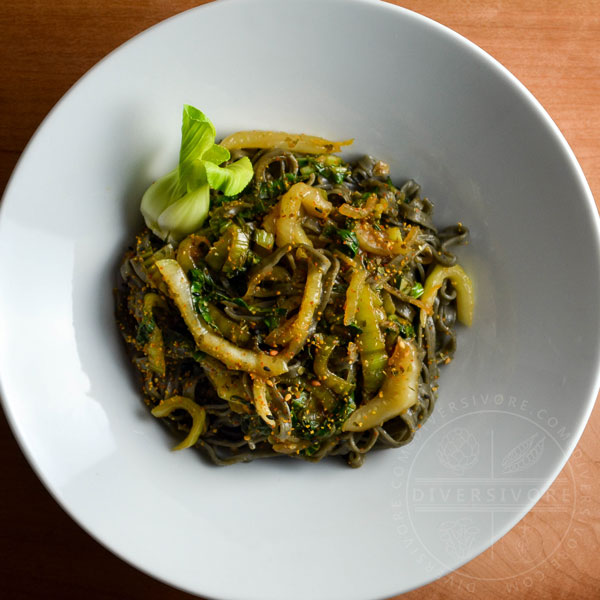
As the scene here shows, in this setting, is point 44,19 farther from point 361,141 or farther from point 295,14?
point 361,141

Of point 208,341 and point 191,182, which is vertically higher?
point 191,182

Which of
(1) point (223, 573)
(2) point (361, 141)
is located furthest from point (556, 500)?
(2) point (361, 141)

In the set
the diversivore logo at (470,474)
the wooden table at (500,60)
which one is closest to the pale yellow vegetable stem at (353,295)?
the diversivore logo at (470,474)

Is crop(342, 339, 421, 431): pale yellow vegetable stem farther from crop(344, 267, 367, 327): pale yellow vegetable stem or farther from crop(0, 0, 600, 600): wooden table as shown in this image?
crop(0, 0, 600, 600): wooden table

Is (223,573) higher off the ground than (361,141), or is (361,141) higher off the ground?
(361,141)

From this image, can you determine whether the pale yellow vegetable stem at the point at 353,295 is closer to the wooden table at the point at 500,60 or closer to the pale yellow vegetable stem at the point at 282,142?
the pale yellow vegetable stem at the point at 282,142

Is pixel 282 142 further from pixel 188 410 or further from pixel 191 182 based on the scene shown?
pixel 188 410

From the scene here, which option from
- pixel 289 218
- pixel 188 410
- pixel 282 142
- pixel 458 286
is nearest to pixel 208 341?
pixel 188 410
